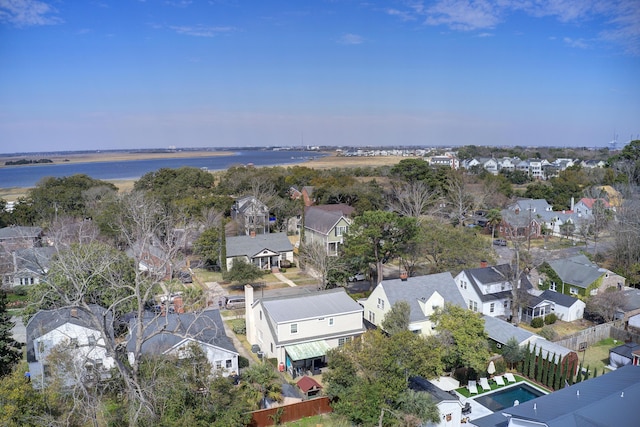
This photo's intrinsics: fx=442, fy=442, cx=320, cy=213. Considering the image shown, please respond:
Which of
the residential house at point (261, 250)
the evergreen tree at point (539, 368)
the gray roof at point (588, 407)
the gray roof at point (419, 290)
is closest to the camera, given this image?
the gray roof at point (588, 407)

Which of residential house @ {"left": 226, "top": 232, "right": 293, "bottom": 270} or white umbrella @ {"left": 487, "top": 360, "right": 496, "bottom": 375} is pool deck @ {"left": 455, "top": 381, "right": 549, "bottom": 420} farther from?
residential house @ {"left": 226, "top": 232, "right": 293, "bottom": 270}

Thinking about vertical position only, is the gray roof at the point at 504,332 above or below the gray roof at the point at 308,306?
below

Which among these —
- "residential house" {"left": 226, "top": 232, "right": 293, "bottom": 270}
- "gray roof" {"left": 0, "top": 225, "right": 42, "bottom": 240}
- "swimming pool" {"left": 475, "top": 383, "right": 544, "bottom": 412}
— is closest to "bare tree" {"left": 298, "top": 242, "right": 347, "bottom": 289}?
"residential house" {"left": 226, "top": 232, "right": 293, "bottom": 270}

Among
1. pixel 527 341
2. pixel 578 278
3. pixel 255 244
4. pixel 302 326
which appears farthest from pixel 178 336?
pixel 578 278

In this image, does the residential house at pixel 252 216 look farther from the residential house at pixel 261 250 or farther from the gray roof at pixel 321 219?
the residential house at pixel 261 250

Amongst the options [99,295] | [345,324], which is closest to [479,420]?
[345,324]

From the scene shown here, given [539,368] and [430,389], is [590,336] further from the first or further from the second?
[430,389]

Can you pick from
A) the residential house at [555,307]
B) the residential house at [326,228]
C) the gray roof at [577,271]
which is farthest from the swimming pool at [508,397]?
the residential house at [326,228]
